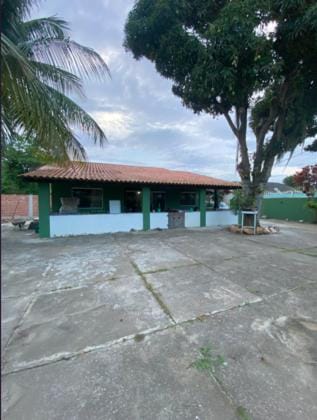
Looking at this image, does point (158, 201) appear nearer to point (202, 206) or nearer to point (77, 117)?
point (202, 206)

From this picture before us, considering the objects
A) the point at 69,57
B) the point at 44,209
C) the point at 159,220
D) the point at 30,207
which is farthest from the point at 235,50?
the point at 30,207

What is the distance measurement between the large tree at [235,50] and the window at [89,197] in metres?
6.18

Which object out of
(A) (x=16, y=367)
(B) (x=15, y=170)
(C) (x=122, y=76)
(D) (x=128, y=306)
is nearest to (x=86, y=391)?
(A) (x=16, y=367)

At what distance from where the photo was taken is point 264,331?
2699 mm

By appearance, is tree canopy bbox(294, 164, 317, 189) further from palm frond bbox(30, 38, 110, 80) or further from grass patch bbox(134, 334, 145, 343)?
grass patch bbox(134, 334, 145, 343)

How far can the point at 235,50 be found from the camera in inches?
257

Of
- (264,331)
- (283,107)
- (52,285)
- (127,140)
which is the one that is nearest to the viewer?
(264,331)

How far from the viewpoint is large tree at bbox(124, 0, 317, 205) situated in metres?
6.49

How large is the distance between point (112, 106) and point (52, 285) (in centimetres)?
853

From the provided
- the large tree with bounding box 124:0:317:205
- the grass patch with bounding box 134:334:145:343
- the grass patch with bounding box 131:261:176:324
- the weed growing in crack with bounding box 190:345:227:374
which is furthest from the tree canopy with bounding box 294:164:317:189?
the grass patch with bounding box 134:334:145:343

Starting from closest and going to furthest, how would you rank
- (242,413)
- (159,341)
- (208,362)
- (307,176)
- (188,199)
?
(242,413) < (208,362) < (159,341) < (188,199) < (307,176)

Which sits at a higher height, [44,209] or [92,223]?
[44,209]

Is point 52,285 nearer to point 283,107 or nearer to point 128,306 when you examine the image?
point 128,306

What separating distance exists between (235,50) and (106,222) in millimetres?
7862
